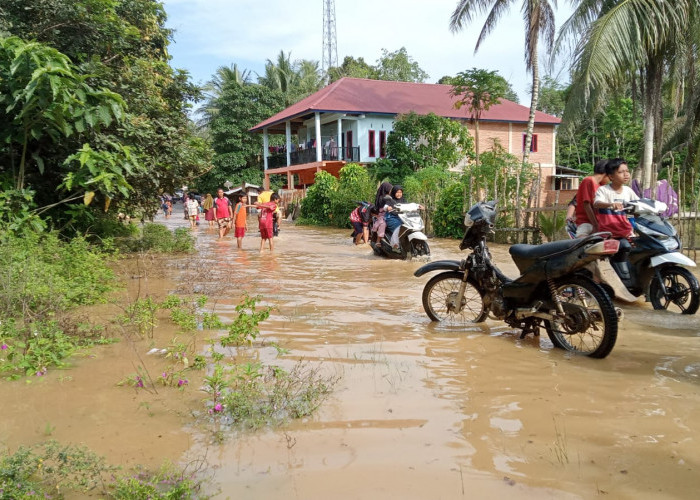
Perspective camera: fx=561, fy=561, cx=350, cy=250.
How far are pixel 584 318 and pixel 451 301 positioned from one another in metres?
1.40

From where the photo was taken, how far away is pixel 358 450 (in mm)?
2877

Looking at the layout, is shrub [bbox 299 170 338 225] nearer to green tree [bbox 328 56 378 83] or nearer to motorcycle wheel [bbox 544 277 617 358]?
motorcycle wheel [bbox 544 277 617 358]

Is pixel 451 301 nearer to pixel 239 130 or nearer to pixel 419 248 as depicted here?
pixel 419 248

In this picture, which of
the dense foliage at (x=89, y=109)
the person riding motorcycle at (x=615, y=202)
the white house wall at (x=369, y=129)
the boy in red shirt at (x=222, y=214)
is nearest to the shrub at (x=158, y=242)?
the dense foliage at (x=89, y=109)

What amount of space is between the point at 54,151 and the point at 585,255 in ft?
25.4

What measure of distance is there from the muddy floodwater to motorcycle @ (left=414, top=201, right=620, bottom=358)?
0.20m

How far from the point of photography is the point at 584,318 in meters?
4.30

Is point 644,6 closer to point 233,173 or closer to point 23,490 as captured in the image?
point 23,490

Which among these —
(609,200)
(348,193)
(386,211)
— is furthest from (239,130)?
(609,200)

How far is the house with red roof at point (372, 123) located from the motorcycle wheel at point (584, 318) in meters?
23.7

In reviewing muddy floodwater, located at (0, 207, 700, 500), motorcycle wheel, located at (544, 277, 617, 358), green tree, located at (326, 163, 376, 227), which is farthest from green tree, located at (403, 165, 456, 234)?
motorcycle wheel, located at (544, 277, 617, 358)

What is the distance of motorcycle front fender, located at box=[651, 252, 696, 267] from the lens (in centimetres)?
560

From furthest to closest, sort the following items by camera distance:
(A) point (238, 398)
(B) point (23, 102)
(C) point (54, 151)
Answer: (C) point (54, 151), (B) point (23, 102), (A) point (238, 398)

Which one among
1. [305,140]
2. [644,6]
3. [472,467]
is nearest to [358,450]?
[472,467]
